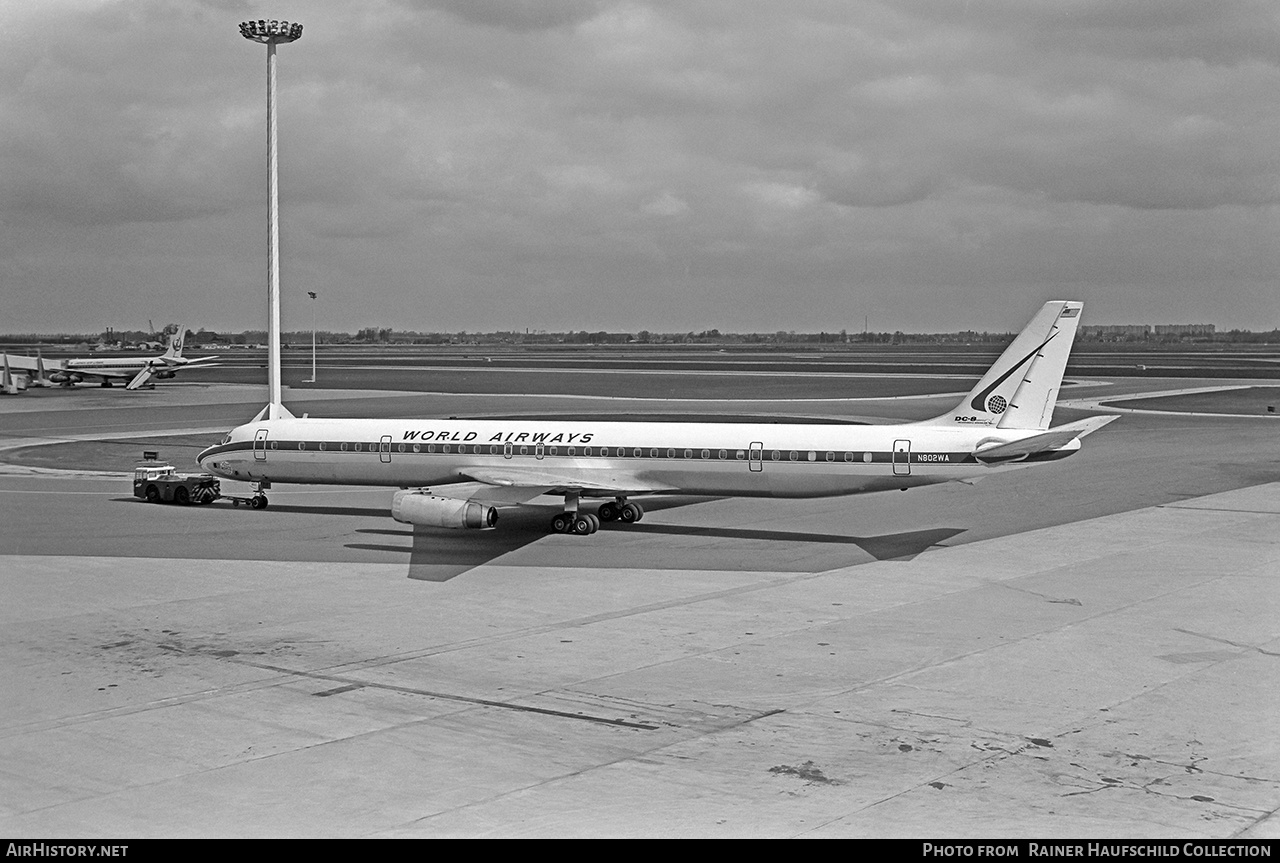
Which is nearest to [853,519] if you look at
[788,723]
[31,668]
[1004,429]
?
[1004,429]

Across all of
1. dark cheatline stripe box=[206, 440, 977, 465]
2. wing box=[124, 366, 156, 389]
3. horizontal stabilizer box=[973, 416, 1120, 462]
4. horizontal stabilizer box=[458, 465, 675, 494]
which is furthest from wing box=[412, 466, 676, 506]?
wing box=[124, 366, 156, 389]

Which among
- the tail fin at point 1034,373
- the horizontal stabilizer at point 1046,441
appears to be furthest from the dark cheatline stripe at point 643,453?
the tail fin at point 1034,373

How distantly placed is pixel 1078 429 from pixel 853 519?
11.2m

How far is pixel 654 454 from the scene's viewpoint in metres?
43.5

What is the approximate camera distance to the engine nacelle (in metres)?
39.2

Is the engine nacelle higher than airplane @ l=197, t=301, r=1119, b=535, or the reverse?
airplane @ l=197, t=301, r=1119, b=535

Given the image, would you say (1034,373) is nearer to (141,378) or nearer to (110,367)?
(141,378)

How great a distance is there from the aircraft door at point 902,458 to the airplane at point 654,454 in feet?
0.13

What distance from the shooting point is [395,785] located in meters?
18.5

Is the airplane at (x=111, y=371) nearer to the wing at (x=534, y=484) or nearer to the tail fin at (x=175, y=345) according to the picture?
the tail fin at (x=175, y=345)

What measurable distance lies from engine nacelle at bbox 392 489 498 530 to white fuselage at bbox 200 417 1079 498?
3530 millimetres

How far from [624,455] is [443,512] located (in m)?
7.24

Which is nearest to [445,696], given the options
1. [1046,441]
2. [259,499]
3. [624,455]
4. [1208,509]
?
[624,455]

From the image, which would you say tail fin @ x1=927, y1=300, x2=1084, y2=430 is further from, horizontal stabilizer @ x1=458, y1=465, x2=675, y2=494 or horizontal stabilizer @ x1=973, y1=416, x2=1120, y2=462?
horizontal stabilizer @ x1=458, y1=465, x2=675, y2=494
